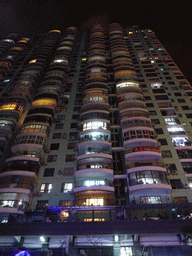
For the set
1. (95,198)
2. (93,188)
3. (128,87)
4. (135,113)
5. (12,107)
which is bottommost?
(95,198)

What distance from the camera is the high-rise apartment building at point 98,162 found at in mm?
18734

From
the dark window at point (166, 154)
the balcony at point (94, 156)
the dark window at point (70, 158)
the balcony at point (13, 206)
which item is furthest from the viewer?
the dark window at point (70, 158)

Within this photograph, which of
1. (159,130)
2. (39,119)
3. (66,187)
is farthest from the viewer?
(39,119)

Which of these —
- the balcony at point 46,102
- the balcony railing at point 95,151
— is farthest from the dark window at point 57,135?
the balcony at point 46,102

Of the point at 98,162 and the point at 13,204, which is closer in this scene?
the point at 13,204

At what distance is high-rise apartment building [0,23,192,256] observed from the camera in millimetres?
18734

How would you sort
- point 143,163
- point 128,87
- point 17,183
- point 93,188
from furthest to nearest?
point 128,87 < point 143,163 < point 17,183 < point 93,188

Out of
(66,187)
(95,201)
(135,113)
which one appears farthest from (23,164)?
(135,113)

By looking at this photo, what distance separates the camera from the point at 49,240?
19.9 m

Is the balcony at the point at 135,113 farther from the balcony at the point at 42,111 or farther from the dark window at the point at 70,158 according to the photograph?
the balcony at the point at 42,111

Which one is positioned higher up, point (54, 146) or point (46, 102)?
point (46, 102)

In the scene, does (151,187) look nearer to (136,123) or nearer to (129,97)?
(136,123)

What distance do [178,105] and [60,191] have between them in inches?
1237

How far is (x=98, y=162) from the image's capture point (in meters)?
31.7
